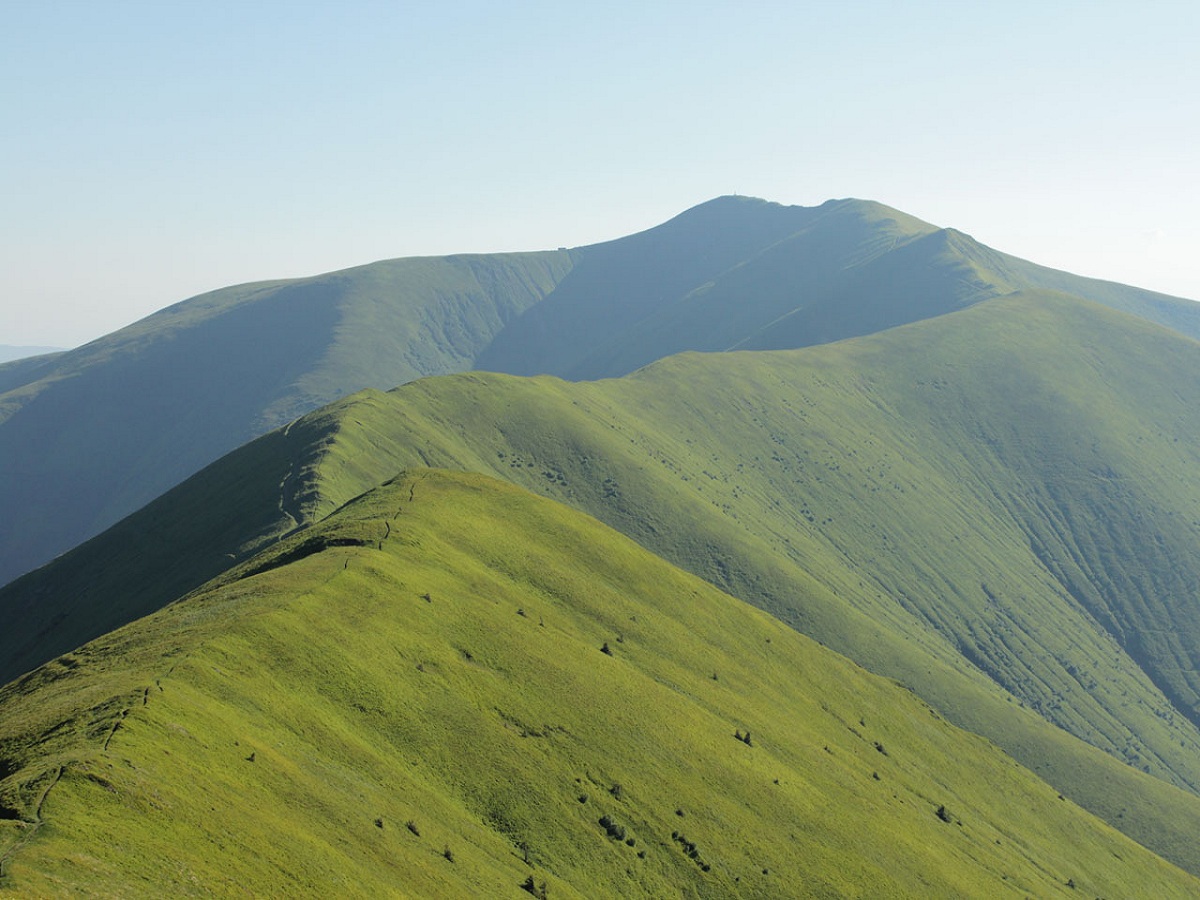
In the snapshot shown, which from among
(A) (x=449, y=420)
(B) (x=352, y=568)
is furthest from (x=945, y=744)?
(A) (x=449, y=420)

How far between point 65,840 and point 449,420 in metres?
150

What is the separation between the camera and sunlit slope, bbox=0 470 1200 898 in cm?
4022

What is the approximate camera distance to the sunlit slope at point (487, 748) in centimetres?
4022

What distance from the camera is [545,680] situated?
69.7 meters

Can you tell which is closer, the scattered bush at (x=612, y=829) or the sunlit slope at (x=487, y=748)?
the sunlit slope at (x=487, y=748)

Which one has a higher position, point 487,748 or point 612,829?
point 487,748

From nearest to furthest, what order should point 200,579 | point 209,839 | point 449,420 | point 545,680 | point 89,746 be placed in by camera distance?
point 209,839 < point 89,746 < point 545,680 < point 200,579 < point 449,420

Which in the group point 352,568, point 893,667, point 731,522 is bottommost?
point 893,667

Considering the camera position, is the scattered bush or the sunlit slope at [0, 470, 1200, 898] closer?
the sunlit slope at [0, 470, 1200, 898]

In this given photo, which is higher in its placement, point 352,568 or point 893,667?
point 352,568

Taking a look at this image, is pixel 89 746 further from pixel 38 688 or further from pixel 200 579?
pixel 200 579

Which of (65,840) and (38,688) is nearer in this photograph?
(65,840)

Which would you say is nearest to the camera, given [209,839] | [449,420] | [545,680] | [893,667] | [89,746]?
[209,839]

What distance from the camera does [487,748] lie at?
59688 mm
